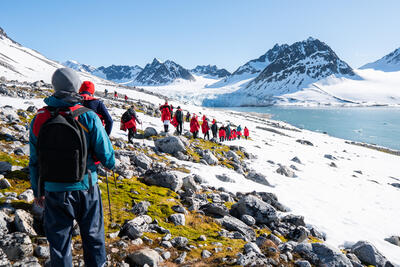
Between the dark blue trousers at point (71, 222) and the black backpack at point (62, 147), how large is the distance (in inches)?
10.9

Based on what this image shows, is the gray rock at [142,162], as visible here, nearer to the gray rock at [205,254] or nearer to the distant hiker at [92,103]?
the distant hiker at [92,103]

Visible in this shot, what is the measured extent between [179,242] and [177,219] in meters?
1.18

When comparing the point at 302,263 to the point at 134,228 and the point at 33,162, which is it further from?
the point at 33,162

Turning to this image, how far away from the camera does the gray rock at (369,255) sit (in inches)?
262

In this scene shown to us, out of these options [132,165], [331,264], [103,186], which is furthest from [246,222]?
[132,165]

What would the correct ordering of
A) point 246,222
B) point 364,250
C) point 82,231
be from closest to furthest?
point 82,231, point 364,250, point 246,222

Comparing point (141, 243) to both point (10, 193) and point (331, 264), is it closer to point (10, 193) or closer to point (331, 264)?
point (10, 193)

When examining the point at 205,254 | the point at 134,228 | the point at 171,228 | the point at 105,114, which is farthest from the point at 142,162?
the point at 205,254

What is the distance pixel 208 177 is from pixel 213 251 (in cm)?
674

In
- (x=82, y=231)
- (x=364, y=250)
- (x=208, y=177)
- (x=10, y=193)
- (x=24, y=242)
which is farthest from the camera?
(x=208, y=177)

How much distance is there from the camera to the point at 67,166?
2910 millimetres

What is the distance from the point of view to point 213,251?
5.12m

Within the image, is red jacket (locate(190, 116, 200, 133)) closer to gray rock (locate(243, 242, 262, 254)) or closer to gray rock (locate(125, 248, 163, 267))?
gray rock (locate(243, 242, 262, 254))

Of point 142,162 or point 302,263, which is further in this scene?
point 142,162
